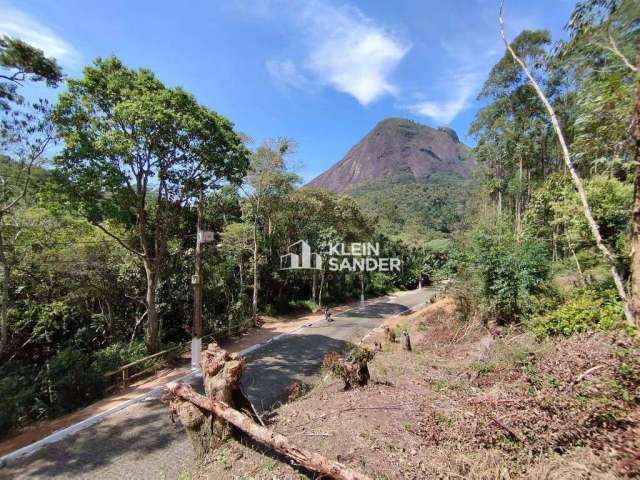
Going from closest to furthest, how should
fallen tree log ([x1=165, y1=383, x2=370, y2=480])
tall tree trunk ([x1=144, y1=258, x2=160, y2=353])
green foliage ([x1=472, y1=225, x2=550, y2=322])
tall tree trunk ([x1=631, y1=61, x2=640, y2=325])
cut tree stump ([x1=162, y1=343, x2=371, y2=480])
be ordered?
fallen tree log ([x1=165, y1=383, x2=370, y2=480])
cut tree stump ([x1=162, y1=343, x2=371, y2=480])
tall tree trunk ([x1=631, y1=61, x2=640, y2=325])
green foliage ([x1=472, y1=225, x2=550, y2=322])
tall tree trunk ([x1=144, y1=258, x2=160, y2=353])

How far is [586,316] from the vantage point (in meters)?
5.89

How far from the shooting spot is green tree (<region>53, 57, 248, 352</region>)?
745 centimetres

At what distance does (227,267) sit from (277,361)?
6399 millimetres

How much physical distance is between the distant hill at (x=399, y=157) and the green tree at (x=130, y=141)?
299ft

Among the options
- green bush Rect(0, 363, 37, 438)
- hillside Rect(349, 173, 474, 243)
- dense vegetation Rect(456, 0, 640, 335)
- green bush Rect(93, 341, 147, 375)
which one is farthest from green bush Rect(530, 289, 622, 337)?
hillside Rect(349, 173, 474, 243)

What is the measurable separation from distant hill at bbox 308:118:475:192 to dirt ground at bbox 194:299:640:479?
312 feet

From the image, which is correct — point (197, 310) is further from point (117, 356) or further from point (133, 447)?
point (133, 447)

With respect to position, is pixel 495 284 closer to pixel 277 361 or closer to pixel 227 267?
pixel 277 361

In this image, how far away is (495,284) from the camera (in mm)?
8531

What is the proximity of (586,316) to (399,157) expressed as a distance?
4550 inches

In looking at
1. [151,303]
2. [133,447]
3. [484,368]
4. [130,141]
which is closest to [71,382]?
[151,303]

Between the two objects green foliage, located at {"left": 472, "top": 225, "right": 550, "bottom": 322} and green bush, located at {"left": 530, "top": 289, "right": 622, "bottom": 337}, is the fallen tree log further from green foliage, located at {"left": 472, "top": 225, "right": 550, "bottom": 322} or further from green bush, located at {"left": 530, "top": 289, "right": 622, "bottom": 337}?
green foliage, located at {"left": 472, "top": 225, "right": 550, "bottom": 322}

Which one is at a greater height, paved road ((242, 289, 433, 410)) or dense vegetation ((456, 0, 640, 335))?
dense vegetation ((456, 0, 640, 335))

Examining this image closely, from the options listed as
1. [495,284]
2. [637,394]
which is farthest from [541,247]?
[637,394]
